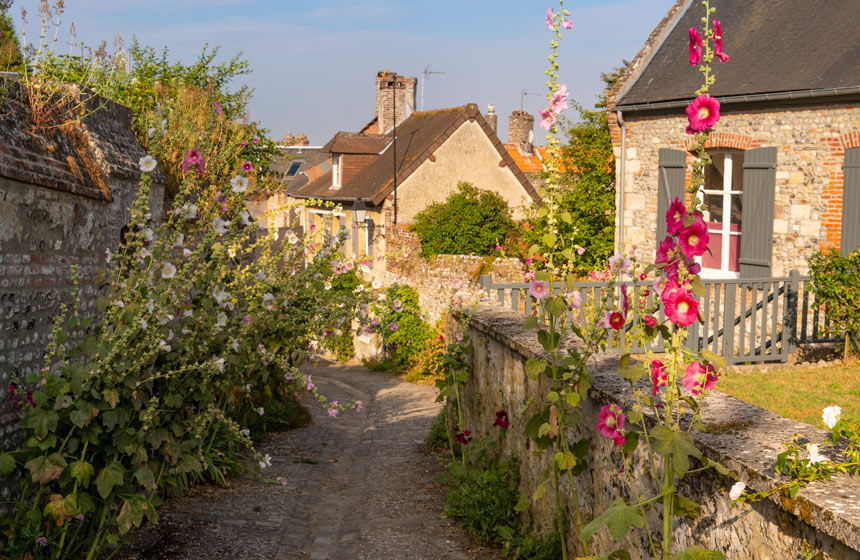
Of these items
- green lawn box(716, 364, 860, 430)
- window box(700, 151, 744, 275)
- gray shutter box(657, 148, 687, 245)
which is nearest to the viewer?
green lawn box(716, 364, 860, 430)

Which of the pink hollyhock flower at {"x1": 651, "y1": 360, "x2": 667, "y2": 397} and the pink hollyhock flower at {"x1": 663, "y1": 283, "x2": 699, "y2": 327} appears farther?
the pink hollyhock flower at {"x1": 651, "y1": 360, "x2": 667, "y2": 397}

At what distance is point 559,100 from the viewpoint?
4.18m

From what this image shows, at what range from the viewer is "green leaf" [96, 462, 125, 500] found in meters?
3.96

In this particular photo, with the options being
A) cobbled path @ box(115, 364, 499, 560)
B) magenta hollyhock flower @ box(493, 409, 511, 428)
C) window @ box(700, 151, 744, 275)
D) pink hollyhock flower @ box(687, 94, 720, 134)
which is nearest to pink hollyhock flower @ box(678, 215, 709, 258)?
pink hollyhock flower @ box(687, 94, 720, 134)

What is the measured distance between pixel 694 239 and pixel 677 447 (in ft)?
2.36

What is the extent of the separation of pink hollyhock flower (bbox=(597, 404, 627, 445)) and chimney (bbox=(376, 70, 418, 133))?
94.8 ft

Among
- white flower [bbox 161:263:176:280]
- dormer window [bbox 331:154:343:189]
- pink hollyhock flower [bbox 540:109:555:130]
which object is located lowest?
white flower [bbox 161:263:176:280]

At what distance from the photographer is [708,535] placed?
115 inches

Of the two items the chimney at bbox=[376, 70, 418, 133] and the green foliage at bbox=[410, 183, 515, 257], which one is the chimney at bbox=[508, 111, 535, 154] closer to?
the chimney at bbox=[376, 70, 418, 133]

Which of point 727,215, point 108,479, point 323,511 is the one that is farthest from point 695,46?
point 727,215

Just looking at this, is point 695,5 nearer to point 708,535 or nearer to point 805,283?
point 805,283

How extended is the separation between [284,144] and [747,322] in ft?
26.8

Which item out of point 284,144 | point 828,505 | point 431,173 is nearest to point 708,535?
point 828,505

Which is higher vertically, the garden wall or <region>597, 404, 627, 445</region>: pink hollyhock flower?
the garden wall
